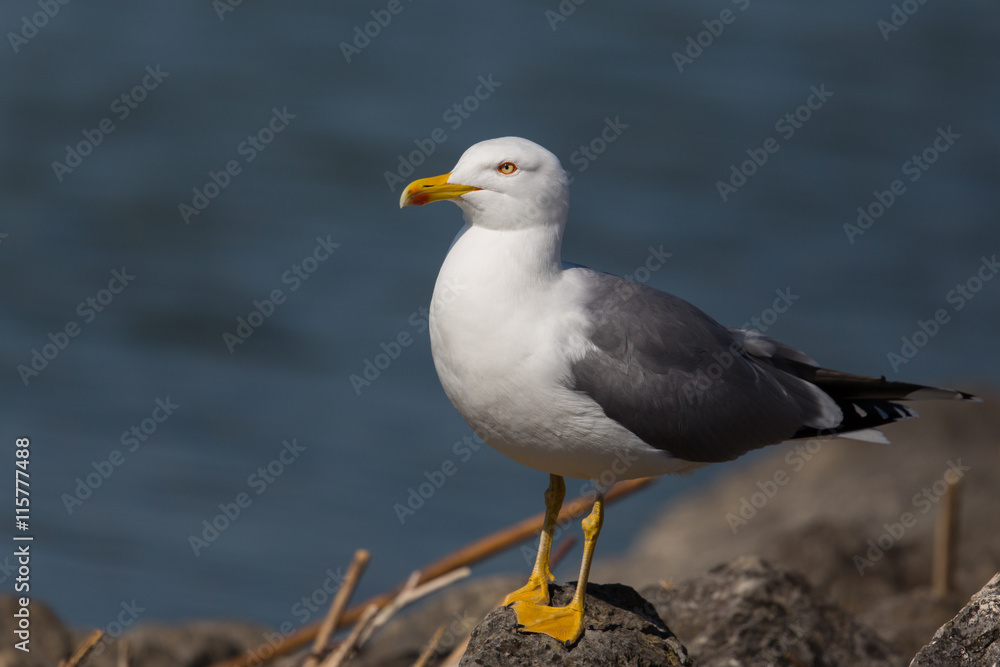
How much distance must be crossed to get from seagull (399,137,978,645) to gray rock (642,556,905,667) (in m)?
0.98

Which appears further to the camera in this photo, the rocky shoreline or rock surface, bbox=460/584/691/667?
the rocky shoreline

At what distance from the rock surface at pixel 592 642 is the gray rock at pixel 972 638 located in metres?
1.11

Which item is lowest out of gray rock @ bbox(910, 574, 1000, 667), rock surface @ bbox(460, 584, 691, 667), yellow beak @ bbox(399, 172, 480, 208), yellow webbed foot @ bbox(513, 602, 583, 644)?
rock surface @ bbox(460, 584, 691, 667)

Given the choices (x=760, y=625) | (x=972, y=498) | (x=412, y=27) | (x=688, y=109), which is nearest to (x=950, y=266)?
(x=688, y=109)

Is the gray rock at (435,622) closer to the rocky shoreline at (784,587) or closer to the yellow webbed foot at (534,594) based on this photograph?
the rocky shoreline at (784,587)

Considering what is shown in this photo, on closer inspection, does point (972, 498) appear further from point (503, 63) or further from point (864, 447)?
point (503, 63)

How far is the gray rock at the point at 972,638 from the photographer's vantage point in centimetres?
358

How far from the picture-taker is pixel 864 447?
1119 cm

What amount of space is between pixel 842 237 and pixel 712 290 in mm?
3007

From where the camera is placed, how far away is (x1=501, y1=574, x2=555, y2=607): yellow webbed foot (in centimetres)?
459

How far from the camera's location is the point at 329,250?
15.2m

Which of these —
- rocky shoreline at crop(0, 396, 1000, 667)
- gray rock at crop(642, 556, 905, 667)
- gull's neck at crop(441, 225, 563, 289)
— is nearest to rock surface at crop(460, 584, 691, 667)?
rocky shoreline at crop(0, 396, 1000, 667)

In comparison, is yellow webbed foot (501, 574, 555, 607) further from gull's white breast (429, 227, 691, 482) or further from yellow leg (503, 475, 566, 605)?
gull's white breast (429, 227, 691, 482)

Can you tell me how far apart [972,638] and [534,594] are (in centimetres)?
167
